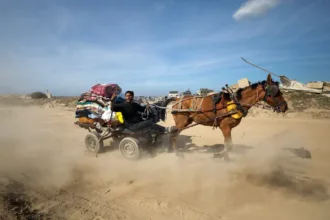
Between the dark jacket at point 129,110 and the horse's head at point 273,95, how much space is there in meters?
3.93

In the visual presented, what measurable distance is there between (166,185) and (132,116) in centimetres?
298

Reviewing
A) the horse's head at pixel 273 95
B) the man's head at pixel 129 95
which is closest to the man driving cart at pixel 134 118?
the man's head at pixel 129 95

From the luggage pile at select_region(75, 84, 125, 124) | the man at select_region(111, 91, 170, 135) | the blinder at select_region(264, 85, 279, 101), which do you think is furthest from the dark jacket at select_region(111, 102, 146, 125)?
the blinder at select_region(264, 85, 279, 101)

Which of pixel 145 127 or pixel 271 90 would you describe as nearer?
pixel 271 90

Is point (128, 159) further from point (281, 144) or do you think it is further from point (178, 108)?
point (281, 144)

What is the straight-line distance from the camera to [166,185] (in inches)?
223

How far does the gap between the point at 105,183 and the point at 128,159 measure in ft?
5.56

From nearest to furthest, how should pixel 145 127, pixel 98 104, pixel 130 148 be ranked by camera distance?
1. pixel 145 127
2. pixel 130 148
3. pixel 98 104

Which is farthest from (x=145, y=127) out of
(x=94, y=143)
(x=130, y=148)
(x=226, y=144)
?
(x=226, y=144)

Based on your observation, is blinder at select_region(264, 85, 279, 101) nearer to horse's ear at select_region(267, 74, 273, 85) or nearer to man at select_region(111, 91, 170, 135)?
horse's ear at select_region(267, 74, 273, 85)

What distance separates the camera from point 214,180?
19.0 ft

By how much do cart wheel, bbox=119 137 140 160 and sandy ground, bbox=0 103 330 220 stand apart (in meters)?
0.30

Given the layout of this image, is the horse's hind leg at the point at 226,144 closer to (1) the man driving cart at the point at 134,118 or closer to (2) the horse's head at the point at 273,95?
(2) the horse's head at the point at 273,95

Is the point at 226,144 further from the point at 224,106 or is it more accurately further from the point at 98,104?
the point at 98,104
